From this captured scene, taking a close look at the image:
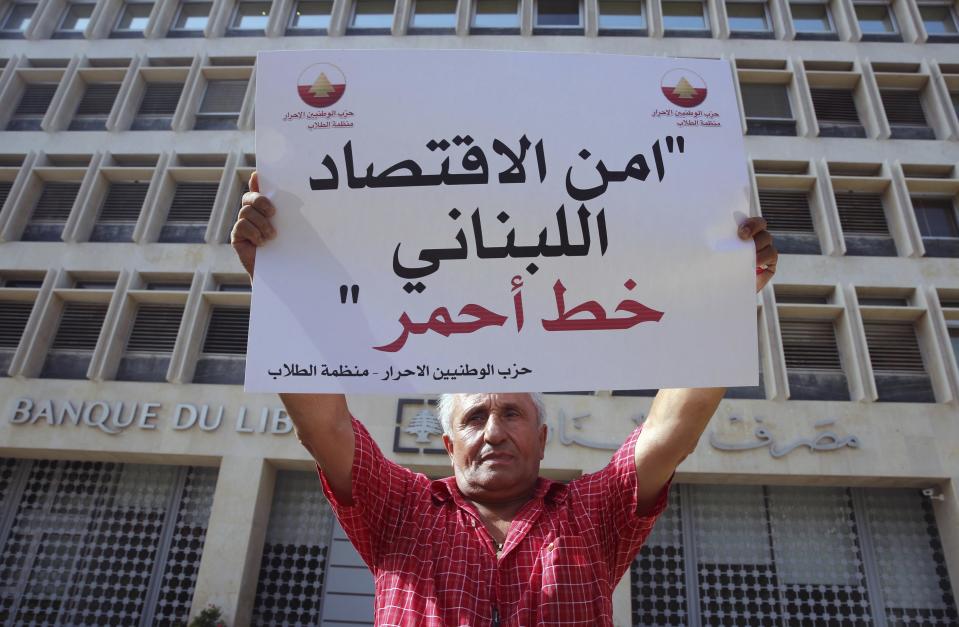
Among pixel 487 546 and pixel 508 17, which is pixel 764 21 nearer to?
pixel 508 17

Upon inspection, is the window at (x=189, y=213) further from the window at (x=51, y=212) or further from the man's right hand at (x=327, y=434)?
the man's right hand at (x=327, y=434)

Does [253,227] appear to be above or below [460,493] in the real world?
above

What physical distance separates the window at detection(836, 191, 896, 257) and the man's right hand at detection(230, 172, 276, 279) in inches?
499

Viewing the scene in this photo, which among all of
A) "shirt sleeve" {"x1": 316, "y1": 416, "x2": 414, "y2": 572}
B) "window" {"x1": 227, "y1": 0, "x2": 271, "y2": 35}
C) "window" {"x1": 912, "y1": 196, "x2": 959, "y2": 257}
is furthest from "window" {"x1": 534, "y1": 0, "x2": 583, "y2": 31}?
"shirt sleeve" {"x1": 316, "y1": 416, "x2": 414, "y2": 572}

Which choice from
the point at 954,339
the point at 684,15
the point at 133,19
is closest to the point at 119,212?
the point at 133,19

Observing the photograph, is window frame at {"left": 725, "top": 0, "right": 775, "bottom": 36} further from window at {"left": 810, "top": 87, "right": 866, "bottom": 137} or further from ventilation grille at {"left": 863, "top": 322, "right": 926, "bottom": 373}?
ventilation grille at {"left": 863, "top": 322, "right": 926, "bottom": 373}

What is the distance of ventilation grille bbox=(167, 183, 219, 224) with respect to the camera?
13.4 meters

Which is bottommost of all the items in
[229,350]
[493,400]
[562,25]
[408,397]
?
[493,400]

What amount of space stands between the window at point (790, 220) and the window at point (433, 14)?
8.37m

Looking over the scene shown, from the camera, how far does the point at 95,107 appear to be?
579 inches

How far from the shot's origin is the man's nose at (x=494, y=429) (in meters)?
2.34

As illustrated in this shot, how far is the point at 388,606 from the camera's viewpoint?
2029 millimetres

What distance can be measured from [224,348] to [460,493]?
10918mm

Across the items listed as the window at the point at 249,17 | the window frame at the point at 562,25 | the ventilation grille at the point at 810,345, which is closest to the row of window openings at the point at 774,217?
the ventilation grille at the point at 810,345
